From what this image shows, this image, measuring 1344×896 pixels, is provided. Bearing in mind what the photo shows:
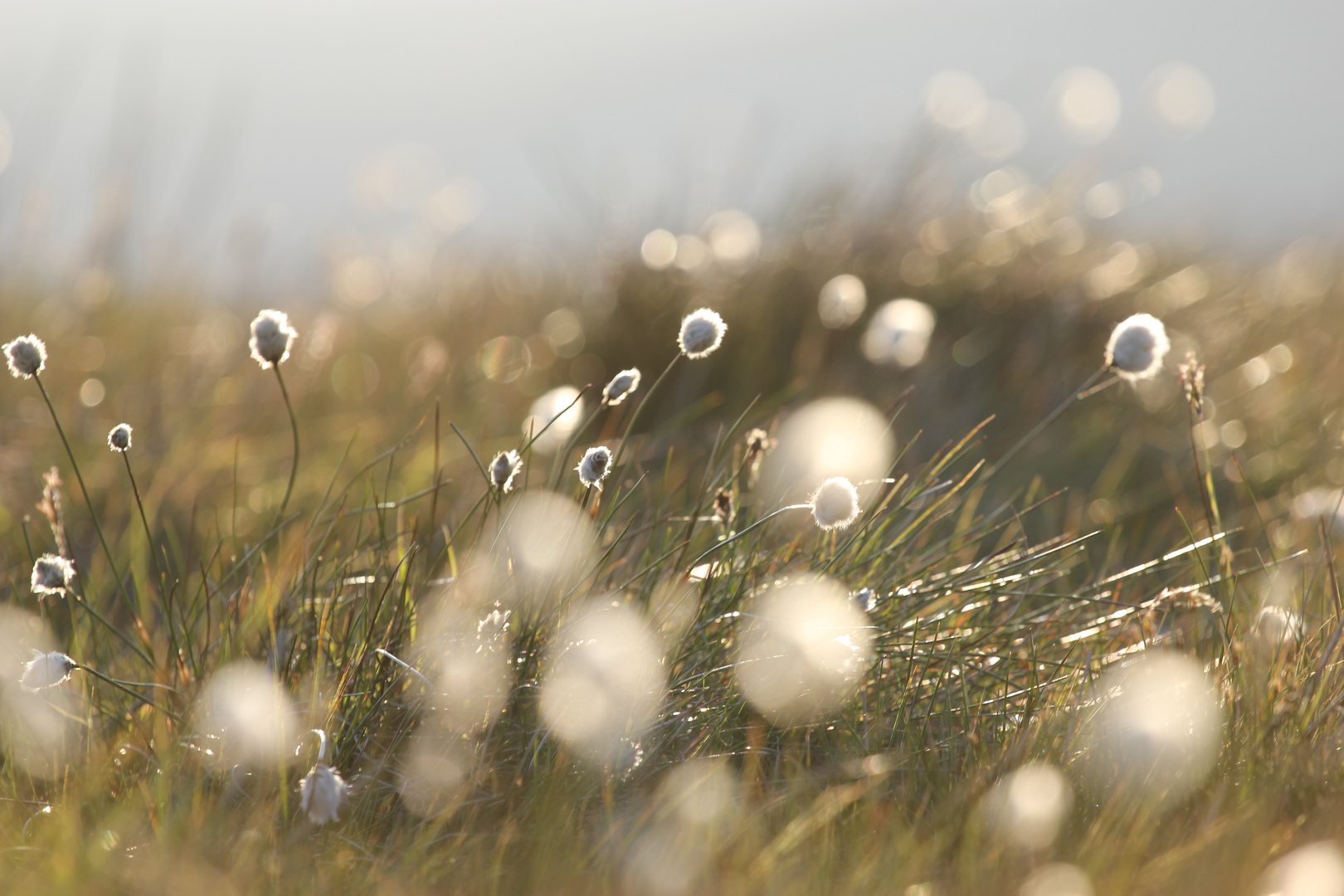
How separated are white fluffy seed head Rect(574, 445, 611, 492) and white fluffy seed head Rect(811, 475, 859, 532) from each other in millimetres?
334

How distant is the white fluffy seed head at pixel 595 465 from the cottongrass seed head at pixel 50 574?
0.81m

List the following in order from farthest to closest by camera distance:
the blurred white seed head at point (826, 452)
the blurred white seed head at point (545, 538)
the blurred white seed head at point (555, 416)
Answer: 1. the blurred white seed head at point (826, 452)
2. the blurred white seed head at point (555, 416)
3. the blurred white seed head at point (545, 538)

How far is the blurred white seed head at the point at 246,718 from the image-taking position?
1.58 metres

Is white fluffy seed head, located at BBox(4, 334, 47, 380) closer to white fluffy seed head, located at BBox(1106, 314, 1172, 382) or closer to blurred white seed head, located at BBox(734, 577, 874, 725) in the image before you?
blurred white seed head, located at BBox(734, 577, 874, 725)

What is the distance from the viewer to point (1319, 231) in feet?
25.0

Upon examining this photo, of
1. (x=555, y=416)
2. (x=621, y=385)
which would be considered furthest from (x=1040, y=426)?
(x=555, y=416)

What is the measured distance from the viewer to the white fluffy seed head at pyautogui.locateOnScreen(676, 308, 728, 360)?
1720 mm

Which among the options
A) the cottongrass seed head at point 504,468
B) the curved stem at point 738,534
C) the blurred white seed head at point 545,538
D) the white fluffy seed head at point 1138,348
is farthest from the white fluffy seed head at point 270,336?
the white fluffy seed head at point 1138,348

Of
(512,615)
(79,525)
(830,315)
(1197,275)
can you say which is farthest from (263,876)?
(1197,275)

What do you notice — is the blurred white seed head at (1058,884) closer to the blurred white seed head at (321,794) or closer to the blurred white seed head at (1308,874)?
the blurred white seed head at (1308,874)

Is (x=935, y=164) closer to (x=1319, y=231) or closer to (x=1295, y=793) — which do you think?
(x=1295, y=793)

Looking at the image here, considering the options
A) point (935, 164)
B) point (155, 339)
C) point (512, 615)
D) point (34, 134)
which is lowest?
point (512, 615)

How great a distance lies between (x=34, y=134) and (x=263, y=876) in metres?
3.82

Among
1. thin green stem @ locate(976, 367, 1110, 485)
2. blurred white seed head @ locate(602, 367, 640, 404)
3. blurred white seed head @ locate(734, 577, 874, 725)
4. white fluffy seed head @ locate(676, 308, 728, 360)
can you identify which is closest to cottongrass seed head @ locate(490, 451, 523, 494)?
blurred white seed head @ locate(602, 367, 640, 404)
